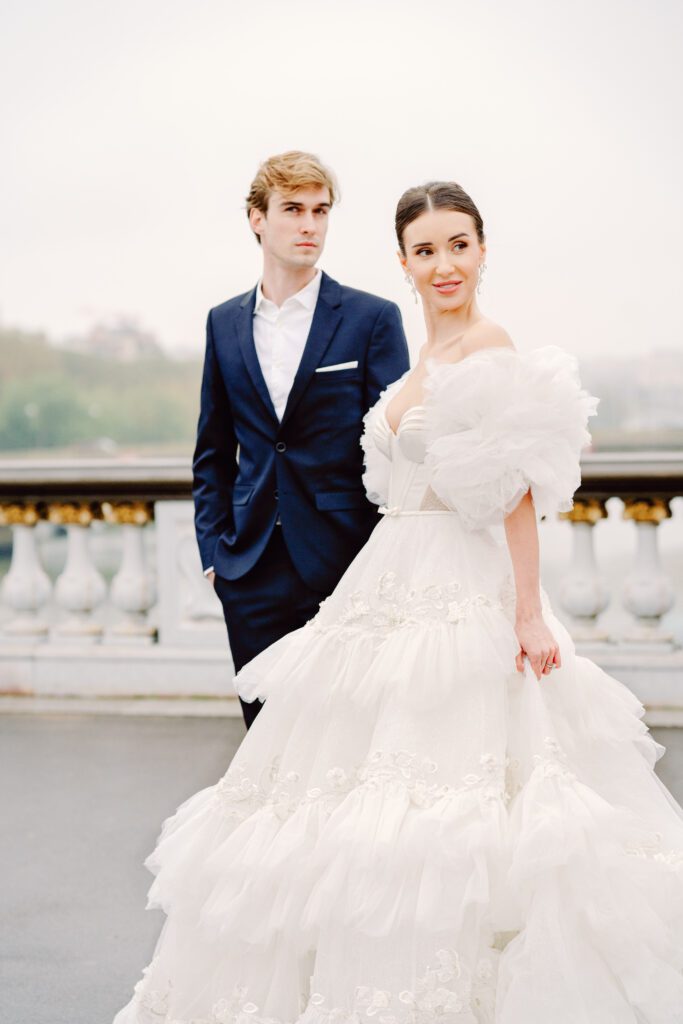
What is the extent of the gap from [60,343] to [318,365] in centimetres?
3346

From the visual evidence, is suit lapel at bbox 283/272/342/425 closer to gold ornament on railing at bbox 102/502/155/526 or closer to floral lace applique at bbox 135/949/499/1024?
floral lace applique at bbox 135/949/499/1024

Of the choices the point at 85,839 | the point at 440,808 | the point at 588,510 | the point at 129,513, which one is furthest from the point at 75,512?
the point at 440,808

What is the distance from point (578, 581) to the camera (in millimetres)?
5094

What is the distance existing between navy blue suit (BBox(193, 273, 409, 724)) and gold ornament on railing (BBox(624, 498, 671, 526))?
95.2 inches

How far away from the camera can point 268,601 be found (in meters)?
2.85

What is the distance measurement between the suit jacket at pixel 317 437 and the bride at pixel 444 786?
0.41 m

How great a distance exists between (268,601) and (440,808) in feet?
3.05

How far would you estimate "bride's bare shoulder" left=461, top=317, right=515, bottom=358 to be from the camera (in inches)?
88.0

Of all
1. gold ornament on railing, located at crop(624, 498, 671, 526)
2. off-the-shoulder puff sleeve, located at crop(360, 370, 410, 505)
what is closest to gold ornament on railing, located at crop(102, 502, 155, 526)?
gold ornament on railing, located at crop(624, 498, 671, 526)

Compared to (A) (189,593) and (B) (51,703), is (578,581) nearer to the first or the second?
(A) (189,593)

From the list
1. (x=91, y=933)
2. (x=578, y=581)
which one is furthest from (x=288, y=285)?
(x=578, y=581)

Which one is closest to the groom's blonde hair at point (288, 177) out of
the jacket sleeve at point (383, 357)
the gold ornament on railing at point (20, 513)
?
the jacket sleeve at point (383, 357)

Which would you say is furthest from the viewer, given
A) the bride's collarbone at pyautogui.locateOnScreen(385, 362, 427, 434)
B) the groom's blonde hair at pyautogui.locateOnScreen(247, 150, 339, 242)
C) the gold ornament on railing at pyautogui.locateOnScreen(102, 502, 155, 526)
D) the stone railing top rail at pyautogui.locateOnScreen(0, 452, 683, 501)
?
the gold ornament on railing at pyautogui.locateOnScreen(102, 502, 155, 526)

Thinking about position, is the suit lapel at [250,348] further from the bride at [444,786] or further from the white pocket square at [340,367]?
the bride at [444,786]
